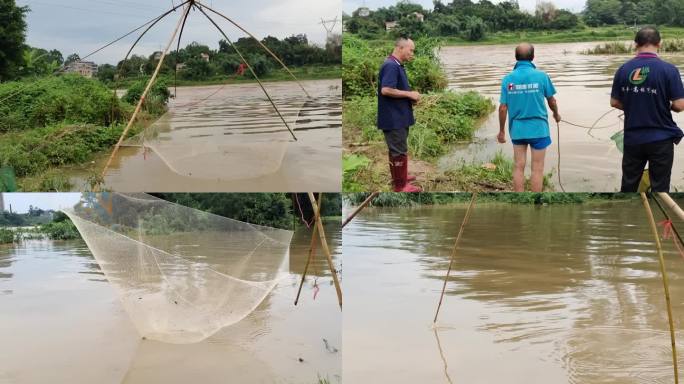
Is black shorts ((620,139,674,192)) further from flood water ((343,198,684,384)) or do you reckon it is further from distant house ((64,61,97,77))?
distant house ((64,61,97,77))

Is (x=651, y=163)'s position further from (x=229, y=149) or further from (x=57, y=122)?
(x=57, y=122)

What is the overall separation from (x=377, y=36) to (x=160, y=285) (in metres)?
2.41

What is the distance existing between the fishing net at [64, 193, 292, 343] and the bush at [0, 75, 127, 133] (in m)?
1.50

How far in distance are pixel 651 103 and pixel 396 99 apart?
4.48 ft

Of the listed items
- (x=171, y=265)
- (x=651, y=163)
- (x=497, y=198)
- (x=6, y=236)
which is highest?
(x=651, y=163)

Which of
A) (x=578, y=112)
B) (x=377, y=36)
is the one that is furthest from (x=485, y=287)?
(x=377, y=36)

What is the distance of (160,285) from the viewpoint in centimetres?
370

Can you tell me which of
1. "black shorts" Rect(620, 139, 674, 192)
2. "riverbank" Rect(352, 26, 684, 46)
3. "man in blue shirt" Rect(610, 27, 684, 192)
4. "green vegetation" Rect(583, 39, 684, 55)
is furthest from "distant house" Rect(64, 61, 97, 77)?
"black shorts" Rect(620, 139, 674, 192)

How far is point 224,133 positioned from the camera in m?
5.54

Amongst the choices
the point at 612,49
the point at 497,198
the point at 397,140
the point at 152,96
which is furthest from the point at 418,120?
the point at 497,198

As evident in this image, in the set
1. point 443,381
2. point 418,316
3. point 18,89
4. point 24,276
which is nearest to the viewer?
point 443,381

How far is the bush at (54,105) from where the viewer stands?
5148 mm

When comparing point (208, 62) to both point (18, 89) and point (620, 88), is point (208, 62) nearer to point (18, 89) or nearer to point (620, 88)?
point (18, 89)

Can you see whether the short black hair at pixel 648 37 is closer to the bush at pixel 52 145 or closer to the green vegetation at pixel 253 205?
the bush at pixel 52 145
